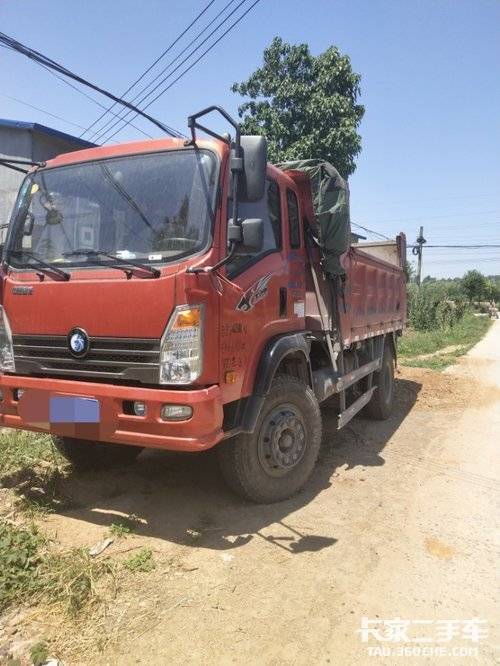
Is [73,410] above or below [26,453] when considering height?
above

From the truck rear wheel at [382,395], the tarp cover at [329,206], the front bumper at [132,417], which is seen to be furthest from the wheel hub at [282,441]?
the truck rear wheel at [382,395]

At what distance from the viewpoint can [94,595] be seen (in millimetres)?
2684

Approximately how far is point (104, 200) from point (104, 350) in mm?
1019

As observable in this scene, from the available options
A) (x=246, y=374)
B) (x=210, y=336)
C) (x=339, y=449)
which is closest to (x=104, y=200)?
(x=210, y=336)

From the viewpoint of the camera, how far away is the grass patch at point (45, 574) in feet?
8.70

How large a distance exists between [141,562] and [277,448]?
4.08ft

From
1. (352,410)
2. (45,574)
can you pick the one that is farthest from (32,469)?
(352,410)

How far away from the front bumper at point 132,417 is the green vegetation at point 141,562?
653mm

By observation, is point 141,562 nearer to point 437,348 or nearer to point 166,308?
point 166,308

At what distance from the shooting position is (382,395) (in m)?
6.73

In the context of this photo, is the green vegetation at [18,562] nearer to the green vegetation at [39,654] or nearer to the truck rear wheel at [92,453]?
the green vegetation at [39,654]

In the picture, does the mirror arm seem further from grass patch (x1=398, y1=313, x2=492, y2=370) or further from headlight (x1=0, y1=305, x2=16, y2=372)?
grass patch (x1=398, y1=313, x2=492, y2=370)

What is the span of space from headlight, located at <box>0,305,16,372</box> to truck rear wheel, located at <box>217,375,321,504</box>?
5.19ft

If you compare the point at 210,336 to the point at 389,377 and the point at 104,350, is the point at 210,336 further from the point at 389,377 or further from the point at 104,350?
the point at 389,377
